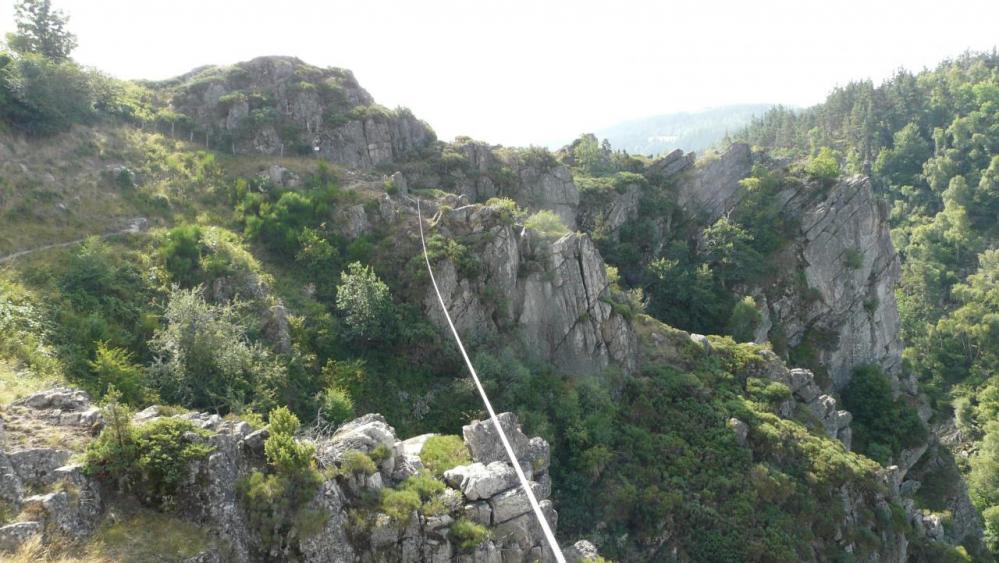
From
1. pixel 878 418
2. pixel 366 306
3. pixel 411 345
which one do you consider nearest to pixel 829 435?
pixel 878 418

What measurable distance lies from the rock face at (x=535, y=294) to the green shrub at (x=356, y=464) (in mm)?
14338

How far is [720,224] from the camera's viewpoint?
5547 centimetres

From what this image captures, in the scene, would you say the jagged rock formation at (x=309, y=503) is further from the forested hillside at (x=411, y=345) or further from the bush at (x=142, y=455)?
the bush at (x=142, y=455)

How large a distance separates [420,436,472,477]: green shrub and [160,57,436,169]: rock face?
101 feet

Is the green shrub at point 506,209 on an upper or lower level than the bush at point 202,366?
upper

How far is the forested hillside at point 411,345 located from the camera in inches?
587

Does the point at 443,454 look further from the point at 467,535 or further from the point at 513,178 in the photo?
the point at 513,178

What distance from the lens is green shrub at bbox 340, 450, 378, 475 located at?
16188 mm

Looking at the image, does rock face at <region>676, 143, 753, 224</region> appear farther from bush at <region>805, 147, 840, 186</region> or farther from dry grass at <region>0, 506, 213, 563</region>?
dry grass at <region>0, 506, 213, 563</region>

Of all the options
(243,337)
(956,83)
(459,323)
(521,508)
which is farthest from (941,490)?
(956,83)

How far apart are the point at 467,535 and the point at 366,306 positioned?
1434cm

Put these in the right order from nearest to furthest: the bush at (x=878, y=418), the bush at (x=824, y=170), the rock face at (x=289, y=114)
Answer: the bush at (x=878, y=418), the rock face at (x=289, y=114), the bush at (x=824, y=170)

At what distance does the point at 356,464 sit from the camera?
16.3 meters

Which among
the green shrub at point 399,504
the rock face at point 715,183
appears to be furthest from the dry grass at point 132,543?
the rock face at point 715,183
